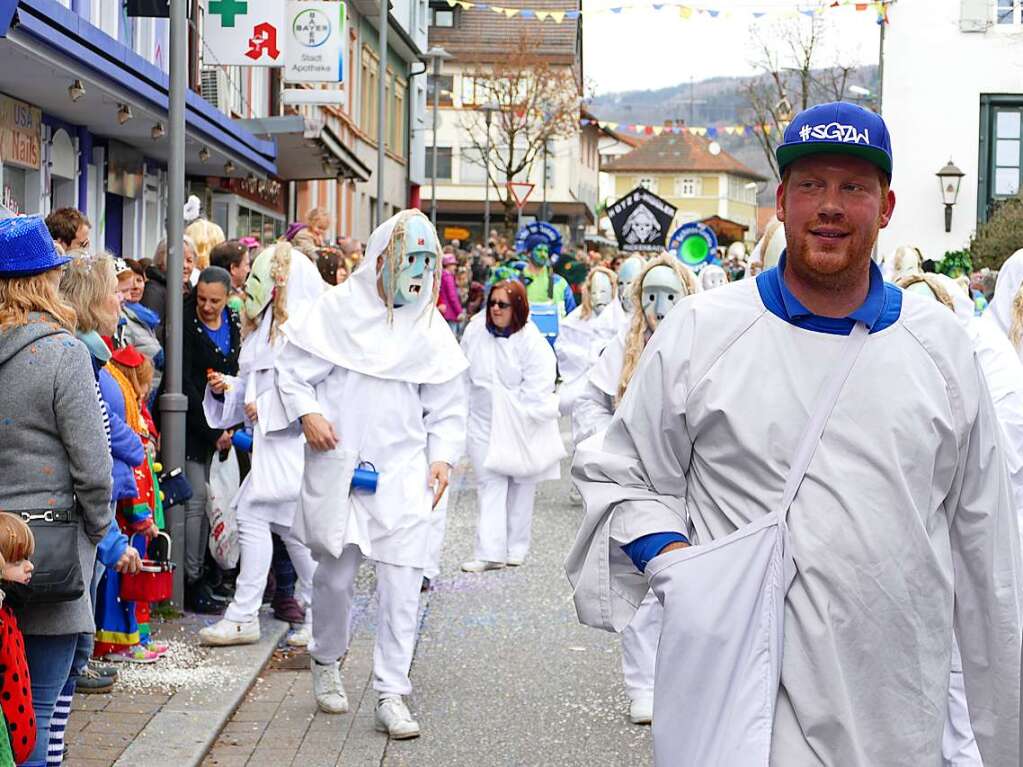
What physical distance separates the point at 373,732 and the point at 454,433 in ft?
3.99

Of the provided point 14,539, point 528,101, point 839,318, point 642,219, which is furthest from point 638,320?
point 528,101

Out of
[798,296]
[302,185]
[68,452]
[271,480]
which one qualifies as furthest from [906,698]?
[302,185]

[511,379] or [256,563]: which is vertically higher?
[511,379]

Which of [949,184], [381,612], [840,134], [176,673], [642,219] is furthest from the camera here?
[949,184]

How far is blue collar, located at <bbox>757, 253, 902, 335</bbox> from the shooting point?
3.74 m

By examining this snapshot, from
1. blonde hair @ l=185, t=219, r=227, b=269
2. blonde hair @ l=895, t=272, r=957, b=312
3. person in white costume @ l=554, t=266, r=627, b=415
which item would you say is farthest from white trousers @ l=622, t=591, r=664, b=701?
person in white costume @ l=554, t=266, r=627, b=415

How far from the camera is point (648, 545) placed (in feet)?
12.3

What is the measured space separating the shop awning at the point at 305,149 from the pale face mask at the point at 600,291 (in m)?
3.62

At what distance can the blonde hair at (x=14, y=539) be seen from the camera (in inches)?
183

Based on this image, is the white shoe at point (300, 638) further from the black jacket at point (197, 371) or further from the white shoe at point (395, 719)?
the white shoe at point (395, 719)

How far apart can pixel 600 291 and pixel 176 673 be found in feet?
33.7

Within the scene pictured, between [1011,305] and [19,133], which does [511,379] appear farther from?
[1011,305]

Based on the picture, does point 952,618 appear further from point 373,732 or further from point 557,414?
point 557,414

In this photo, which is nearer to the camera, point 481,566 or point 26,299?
point 26,299
